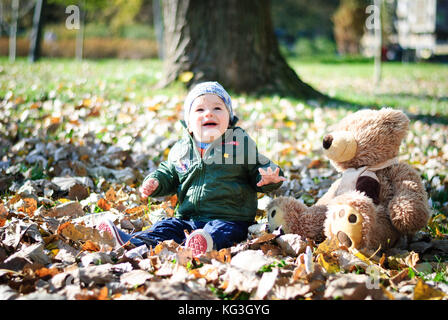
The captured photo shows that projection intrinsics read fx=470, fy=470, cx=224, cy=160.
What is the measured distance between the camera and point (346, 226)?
241 centimetres

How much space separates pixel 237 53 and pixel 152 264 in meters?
5.31

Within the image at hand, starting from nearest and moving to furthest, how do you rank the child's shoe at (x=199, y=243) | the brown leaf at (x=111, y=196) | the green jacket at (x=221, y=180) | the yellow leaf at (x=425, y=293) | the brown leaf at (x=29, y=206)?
the yellow leaf at (x=425, y=293), the child's shoe at (x=199, y=243), the green jacket at (x=221, y=180), the brown leaf at (x=29, y=206), the brown leaf at (x=111, y=196)

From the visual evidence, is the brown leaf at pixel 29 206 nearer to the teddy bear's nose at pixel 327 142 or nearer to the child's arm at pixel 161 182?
the child's arm at pixel 161 182

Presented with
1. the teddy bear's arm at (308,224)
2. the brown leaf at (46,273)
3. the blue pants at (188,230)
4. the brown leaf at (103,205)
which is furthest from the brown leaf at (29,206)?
the teddy bear's arm at (308,224)

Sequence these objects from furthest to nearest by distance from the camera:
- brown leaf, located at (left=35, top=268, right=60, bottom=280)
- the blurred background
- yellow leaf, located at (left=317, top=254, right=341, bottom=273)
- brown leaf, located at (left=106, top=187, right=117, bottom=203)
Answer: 1. the blurred background
2. brown leaf, located at (left=106, top=187, right=117, bottom=203)
3. yellow leaf, located at (left=317, top=254, right=341, bottom=273)
4. brown leaf, located at (left=35, top=268, right=60, bottom=280)

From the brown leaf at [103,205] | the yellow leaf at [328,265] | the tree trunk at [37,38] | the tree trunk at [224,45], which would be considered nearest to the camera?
the yellow leaf at [328,265]

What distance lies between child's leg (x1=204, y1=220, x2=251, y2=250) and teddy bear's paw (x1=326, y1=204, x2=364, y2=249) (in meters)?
0.49

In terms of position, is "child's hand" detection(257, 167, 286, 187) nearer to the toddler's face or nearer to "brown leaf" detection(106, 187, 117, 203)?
the toddler's face

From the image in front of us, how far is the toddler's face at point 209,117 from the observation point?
2768 mm

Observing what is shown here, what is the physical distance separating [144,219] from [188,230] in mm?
430

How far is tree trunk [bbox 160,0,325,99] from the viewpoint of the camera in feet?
22.9

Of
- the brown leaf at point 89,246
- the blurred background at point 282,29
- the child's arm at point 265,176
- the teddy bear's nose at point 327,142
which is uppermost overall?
the blurred background at point 282,29

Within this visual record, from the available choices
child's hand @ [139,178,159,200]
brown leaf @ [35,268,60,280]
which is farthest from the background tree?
brown leaf @ [35,268,60,280]
